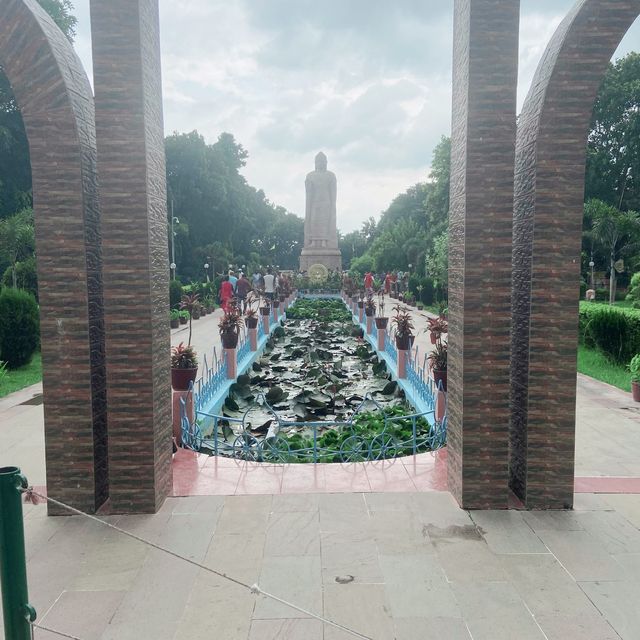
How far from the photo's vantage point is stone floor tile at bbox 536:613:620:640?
339 cm

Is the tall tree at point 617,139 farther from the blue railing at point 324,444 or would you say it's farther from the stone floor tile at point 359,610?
the stone floor tile at point 359,610

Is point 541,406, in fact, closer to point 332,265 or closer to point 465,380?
point 465,380

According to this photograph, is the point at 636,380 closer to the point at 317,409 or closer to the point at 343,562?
the point at 317,409

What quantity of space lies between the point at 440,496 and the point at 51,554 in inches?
129

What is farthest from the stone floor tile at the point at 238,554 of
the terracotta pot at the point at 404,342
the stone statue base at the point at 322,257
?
the stone statue base at the point at 322,257

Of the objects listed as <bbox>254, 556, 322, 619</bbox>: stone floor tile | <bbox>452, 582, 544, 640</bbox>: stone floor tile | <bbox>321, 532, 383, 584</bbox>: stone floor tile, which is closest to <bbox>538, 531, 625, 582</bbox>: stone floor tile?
<bbox>452, 582, 544, 640</bbox>: stone floor tile

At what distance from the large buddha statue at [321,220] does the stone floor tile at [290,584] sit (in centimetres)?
3422

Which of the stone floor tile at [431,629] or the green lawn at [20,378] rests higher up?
the stone floor tile at [431,629]

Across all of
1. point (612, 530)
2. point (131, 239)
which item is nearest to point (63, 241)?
point (131, 239)

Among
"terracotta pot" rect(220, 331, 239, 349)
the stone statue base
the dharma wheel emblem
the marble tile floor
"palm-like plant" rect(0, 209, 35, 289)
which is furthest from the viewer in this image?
the stone statue base

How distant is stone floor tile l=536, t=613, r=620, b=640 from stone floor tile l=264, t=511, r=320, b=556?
5.33ft

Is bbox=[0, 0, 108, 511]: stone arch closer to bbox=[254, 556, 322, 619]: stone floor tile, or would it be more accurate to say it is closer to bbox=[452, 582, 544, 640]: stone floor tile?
bbox=[254, 556, 322, 619]: stone floor tile

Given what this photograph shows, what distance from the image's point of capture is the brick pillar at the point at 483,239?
4.88 meters

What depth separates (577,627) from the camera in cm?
348
